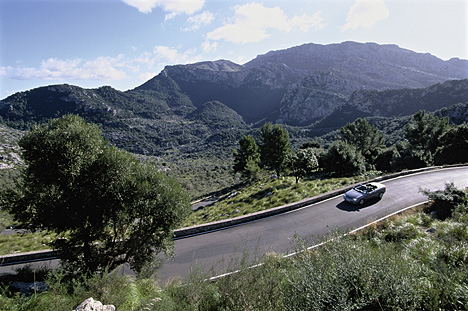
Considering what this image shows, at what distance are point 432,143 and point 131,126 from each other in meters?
145

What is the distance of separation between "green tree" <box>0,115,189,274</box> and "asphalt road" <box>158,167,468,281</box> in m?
2.34

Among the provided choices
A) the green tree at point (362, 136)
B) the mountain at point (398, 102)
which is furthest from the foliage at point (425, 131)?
the mountain at point (398, 102)

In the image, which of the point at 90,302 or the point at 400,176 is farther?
the point at 400,176

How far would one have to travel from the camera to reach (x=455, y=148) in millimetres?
31344

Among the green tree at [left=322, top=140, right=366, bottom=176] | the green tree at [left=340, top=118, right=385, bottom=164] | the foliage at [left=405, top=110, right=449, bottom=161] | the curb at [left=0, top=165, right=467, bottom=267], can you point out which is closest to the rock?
the curb at [left=0, top=165, right=467, bottom=267]

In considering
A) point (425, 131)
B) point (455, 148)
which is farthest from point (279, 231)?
point (425, 131)

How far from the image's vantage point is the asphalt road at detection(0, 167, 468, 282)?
10.7m

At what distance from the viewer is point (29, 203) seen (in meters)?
7.82

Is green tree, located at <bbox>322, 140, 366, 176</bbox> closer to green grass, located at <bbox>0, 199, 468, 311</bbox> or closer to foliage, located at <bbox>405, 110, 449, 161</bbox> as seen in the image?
green grass, located at <bbox>0, 199, 468, 311</bbox>

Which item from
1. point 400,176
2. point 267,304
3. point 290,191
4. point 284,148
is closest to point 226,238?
point 267,304

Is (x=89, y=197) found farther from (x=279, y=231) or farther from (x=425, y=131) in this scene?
(x=425, y=131)

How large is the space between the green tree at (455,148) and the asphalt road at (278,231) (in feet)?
54.9

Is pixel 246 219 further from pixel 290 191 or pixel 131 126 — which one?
pixel 131 126

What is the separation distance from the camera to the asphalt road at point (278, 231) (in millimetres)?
10734
